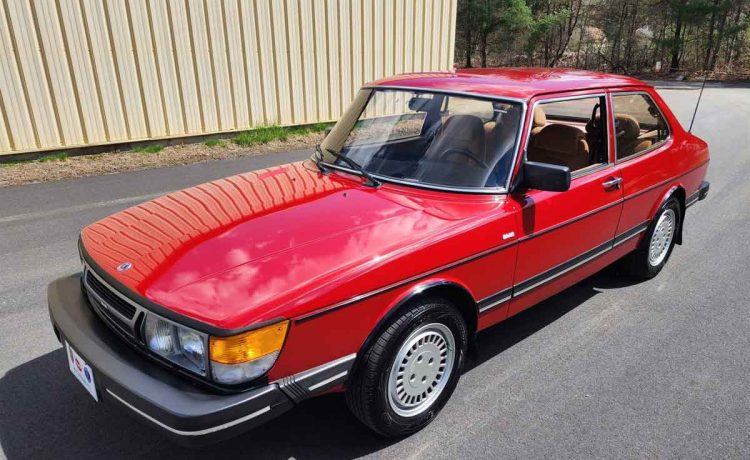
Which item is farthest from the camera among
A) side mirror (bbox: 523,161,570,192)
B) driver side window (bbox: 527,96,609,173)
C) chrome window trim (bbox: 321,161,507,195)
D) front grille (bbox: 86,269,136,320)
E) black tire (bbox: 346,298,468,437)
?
driver side window (bbox: 527,96,609,173)

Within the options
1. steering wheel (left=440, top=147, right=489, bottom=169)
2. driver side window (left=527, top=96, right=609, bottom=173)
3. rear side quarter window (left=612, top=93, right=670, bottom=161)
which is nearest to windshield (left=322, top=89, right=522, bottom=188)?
steering wheel (left=440, top=147, right=489, bottom=169)

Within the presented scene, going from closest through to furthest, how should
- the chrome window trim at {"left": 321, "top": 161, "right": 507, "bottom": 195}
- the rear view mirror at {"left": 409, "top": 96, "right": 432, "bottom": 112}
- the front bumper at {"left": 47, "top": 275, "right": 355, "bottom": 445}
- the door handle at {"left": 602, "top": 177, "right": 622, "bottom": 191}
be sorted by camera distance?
the front bumper at {"left": 47, "top": 275, "right": 355, "bottom": 445} → the chrome window trim at {"left": 321, "top": 161, "right": 507, "bottom": 195} → the rear view mirror at {"left": 409, "top": 96, "right": 432, "bottom": 112} → the door handle at {"left": 602, "top": 177, "right": 622, "bottom": 191}

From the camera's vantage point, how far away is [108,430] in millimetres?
2754

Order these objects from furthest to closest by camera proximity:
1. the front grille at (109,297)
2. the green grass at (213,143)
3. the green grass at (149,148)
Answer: the green grass at (213,143) → the green grass at (149,148) → the front grille at (109,297)

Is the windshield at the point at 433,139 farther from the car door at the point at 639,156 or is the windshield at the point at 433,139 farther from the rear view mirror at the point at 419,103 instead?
the car door at the point at 639,156

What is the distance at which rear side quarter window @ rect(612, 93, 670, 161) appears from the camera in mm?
3986

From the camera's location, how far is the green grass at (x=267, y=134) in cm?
1013

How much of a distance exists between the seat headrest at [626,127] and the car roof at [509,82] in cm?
26

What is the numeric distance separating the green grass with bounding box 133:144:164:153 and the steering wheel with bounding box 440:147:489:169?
7.37 m

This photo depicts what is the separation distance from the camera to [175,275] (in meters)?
2.33

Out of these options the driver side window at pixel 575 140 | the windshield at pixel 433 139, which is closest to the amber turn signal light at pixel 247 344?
the windshield at pixel 433 139

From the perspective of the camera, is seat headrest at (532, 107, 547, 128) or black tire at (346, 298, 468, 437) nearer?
black tire at (346, 298, 468, 437)

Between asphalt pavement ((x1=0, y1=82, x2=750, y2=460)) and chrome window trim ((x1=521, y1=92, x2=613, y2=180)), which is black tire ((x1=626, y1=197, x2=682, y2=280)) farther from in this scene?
chrome window trim ((x1=521, y1=92, x2=613, y2=180))

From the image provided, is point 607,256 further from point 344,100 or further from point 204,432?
point 344,100
